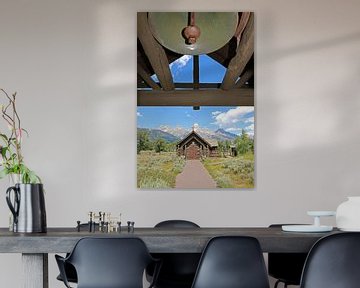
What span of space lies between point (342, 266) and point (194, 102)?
248 centimetres

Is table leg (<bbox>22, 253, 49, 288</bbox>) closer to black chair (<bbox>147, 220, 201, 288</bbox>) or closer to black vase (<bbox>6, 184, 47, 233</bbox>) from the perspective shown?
black vase (<bbox>6, 184, 47, 233</bbox>)

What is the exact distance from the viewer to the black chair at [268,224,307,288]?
402 centimetres

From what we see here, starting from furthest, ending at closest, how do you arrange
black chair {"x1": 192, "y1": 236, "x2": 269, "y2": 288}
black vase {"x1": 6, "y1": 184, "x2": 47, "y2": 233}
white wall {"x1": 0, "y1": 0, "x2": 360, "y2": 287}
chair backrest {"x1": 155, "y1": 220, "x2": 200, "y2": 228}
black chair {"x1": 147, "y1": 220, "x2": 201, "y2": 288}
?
white wall {"x1": 0, "y1": 0, "x2": 360, "y2": 287} < chair backrest {"x1": 155, "y1": 220, "x2": 200, "y2": 228} < black chair {"x1": 147, "y1": 220, "x2": 201, "y2": 288} < black vase {"x1": 6, "y1": 184, "x2": 47, "y2": 233} < black chair {"x1": 192, "y1": 236, "x2": 269, "y2": 288}

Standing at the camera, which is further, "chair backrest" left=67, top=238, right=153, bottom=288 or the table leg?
the table leg

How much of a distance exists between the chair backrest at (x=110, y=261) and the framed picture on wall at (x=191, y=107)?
209 cm

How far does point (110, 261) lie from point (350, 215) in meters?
1.30

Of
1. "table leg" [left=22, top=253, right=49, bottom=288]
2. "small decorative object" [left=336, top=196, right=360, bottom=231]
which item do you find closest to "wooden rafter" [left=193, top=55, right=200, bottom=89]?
"small decorative object" [left=336, top=196, right=360, bottom=231]

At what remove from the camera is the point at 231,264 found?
3020 mm

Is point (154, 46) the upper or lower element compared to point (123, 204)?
upper

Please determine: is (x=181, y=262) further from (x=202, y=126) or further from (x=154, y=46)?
(x=154, y=46)

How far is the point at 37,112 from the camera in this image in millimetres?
5094

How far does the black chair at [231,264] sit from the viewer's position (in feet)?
9.80

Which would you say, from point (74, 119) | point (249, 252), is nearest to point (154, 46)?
point (74, 119)

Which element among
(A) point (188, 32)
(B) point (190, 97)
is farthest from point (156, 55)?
(B) point (190, 97)
